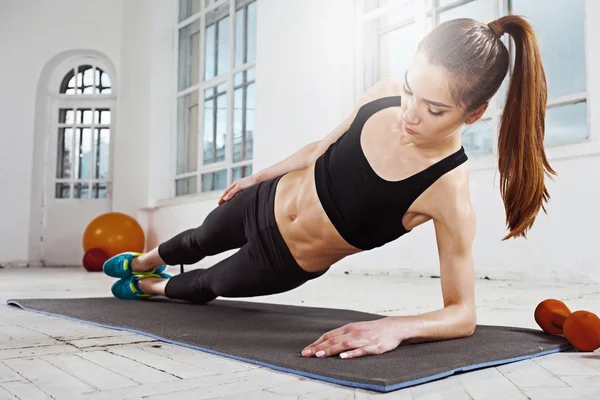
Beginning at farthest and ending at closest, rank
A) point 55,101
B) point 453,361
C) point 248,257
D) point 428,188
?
point 55,101
point 248,257
point 428,188
point 453,361

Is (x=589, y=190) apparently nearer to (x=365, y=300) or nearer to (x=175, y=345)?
(x=365, y=300)

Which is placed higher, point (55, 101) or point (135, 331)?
point (55, 101)

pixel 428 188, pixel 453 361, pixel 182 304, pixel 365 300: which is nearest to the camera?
pixel 453 361

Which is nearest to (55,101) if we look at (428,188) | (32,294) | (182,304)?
(32,294)

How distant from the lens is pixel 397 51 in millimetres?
4539

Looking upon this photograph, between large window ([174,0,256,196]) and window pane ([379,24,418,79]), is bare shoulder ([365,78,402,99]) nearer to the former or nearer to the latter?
window pane ([379,24,418,79])

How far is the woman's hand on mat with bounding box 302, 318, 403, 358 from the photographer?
121cm

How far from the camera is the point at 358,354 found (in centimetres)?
119

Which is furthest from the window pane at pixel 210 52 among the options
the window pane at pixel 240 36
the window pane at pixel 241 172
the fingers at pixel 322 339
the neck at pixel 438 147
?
the fingers at pixel 322 339

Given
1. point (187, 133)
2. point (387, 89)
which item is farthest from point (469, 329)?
point (187, 133)

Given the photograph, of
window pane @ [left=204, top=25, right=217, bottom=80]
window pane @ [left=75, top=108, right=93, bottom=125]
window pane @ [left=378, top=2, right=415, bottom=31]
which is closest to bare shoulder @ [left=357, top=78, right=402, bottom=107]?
window pane @ [left=378, top=2, right=415, bottom=31]

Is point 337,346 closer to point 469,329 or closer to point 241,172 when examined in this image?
point 469,329

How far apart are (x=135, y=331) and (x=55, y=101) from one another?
20.8ft

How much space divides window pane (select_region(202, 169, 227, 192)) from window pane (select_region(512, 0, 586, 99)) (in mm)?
3348
